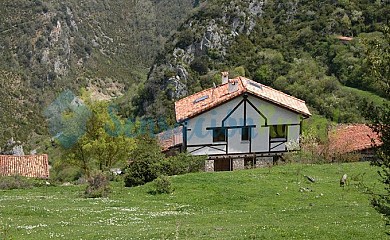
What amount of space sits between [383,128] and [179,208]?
14207 mm

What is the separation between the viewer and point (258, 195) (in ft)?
81.0

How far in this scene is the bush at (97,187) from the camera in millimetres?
26984

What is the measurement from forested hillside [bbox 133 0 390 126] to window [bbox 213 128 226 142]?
21535mm

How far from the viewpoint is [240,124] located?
39.5m

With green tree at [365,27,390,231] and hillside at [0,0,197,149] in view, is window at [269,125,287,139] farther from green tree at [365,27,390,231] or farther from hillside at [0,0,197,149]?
hillside at [0,0,197,149]

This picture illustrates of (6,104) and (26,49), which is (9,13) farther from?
(6,104)

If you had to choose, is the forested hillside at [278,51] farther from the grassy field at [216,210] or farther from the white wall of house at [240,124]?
the grassy field at [216,210]

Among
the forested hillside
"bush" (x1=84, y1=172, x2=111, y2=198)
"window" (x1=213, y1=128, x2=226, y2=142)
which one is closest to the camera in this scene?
"bush" (x1=84, y1=172, x2=111, y2=198)

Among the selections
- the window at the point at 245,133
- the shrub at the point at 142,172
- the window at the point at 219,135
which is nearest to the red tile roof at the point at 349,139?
the window at the point at 245,133

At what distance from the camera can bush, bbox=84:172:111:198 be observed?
2698 cm

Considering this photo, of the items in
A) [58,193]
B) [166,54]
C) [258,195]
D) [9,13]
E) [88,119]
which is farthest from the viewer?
[9,13]

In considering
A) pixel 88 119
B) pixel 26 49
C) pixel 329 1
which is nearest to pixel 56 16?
pixel 26 49

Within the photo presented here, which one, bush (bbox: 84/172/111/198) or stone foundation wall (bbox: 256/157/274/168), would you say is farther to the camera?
stone foundation wall (bbox: 256/157/274/168)

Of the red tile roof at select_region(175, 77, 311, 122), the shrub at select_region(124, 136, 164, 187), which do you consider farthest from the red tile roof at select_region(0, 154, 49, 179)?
the shrub at select_region(124, 136, 164, 187)
